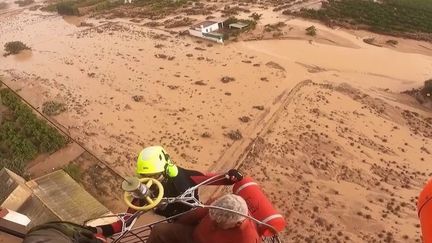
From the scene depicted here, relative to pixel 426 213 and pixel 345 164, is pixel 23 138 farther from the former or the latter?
pixel 426 213

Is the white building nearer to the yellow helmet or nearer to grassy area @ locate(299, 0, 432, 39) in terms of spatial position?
grassy area @ locate(299, 0, 432, 39)

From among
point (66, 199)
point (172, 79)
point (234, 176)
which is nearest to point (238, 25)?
point (172, 79)

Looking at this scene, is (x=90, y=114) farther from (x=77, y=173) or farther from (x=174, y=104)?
(x=77, y=173)

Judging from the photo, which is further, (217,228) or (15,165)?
(15,165)

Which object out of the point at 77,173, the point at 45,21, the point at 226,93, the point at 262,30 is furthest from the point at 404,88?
the point at 45,21

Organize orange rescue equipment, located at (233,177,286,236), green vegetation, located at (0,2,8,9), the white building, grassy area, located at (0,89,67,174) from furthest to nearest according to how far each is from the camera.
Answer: green vegetation, located at (0,2,8,9)
the white building
grassy area, located at (0,89,67,174)
orange rescue equipment, located at (233,177,286,236)

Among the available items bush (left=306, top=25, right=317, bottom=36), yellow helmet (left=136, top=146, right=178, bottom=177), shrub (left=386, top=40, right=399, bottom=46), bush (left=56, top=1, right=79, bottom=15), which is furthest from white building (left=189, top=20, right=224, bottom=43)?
yellow helmet (left=136, top=146, right=178, bottom=177)
